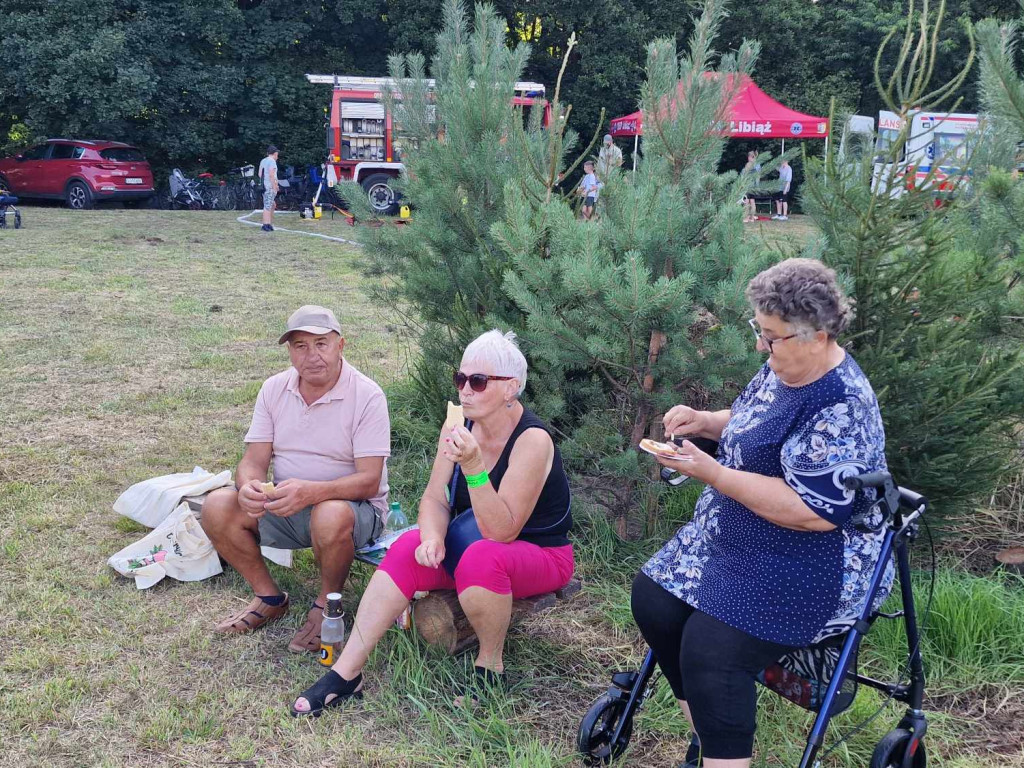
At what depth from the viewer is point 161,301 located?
31.9 feet

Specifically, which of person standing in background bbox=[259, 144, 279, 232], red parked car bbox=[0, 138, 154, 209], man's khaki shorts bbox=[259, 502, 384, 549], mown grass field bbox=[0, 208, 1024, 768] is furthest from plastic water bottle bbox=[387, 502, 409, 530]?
red parked car bbox=[0, 138, 154, 209]

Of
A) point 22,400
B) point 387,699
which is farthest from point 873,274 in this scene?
point 22,400

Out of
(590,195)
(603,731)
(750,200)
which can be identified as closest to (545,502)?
(603,731)

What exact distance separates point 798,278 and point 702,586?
32.5 inches

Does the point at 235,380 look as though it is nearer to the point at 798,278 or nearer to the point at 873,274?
the point at 873,274

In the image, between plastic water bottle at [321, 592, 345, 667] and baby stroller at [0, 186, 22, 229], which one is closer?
plastic water bottle at [321, 592, 345, 667]

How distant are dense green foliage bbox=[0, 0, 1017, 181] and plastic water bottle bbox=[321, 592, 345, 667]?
21.0 m

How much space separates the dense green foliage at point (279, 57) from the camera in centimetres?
2108

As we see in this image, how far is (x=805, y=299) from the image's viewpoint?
7.19ft

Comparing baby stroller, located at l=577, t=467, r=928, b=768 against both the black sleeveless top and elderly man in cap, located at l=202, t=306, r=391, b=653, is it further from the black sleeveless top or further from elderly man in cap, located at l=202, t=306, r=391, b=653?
elderly man in cap, located at l=202, t=306, r=391, b=653

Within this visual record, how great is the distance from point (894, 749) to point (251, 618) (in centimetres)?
228

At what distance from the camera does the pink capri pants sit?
2914 mm

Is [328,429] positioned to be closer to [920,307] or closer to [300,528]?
[300,528]

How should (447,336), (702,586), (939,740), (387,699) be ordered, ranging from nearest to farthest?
1. (702,586)
2. (939,740)
3. (387,699)
4. (447,336)
